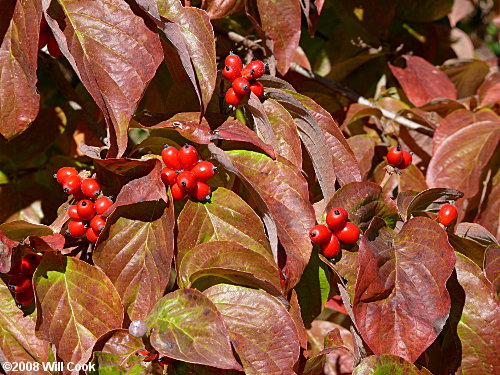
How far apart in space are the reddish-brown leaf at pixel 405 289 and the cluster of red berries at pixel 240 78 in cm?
37

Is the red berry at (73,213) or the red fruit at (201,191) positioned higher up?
the red fruit at (201,191)

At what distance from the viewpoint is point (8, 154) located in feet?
5.28

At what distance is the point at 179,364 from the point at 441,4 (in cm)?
164

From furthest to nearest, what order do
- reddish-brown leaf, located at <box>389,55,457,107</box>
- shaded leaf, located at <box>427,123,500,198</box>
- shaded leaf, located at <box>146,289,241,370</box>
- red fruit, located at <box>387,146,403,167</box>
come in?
reddish-brown leaf, located at <box>389,55,457,107</box> → shaded leaf, located at <box>427,123,500,198</box> → red fruit, located at <box>387,146,403,167</box> → shaded leaf, located at <box>146,289,241,370</box>

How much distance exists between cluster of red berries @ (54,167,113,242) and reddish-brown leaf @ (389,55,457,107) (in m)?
1.14

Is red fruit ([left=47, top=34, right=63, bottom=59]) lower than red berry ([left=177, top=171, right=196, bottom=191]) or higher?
higher

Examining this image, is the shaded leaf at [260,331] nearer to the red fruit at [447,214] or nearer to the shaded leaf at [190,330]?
the shaded leaf at [190,330]

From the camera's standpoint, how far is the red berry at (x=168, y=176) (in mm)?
1102

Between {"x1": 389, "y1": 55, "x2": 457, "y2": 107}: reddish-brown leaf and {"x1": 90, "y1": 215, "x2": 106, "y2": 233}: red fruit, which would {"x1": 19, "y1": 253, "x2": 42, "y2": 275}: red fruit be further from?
{"x1": 389, "y1": 55, "x2": 457, "y2": 107}: reddish-brown leaf

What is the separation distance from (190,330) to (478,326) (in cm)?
62

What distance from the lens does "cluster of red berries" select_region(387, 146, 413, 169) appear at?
1.39m

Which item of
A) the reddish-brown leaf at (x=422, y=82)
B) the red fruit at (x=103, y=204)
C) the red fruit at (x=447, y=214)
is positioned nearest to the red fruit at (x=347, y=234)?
the red fruit at (x=447, y=214)

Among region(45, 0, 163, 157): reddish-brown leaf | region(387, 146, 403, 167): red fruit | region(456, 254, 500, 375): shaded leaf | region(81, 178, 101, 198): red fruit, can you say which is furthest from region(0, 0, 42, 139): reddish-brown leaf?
region(456, 254, 500, 375): shaded leaf

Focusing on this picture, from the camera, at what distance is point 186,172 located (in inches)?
42.8
